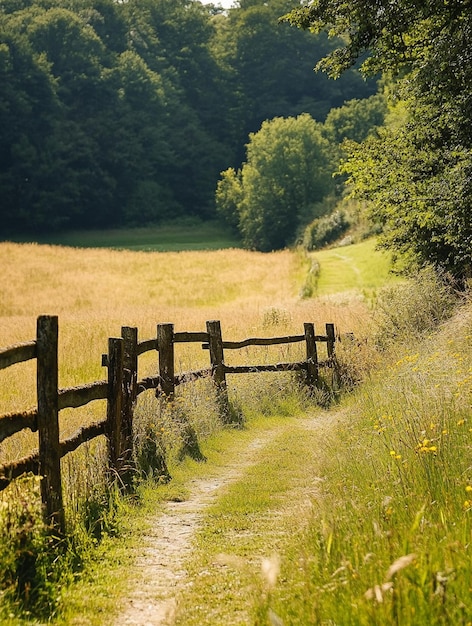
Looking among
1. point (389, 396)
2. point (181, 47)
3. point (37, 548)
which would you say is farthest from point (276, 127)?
point (37, 548)

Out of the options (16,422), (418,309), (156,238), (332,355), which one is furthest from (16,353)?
(156,238)

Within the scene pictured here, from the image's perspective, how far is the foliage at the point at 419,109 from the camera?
11117 mm

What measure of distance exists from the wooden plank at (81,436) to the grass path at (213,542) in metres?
0.93

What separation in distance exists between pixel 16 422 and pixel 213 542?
77.4 inches

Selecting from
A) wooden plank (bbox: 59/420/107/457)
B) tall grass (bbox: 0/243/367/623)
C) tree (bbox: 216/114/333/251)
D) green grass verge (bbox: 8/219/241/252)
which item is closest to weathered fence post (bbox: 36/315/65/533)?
tall grass (bbox: 0/243/367/623)

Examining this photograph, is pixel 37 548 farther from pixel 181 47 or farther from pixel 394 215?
pixel 181 47

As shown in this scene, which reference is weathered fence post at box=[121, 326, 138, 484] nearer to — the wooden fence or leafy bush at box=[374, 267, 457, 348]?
the wooden fence

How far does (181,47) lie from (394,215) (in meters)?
87.6

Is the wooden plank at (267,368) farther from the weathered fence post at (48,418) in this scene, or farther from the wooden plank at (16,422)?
the wooden plank at (16,422)

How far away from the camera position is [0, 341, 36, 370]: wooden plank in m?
5.09

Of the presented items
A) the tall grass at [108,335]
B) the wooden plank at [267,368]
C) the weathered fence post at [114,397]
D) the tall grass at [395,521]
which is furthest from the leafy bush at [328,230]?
the weathered fence post at [114,397]

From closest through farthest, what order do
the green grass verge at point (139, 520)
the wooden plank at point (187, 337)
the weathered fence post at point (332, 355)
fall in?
the green grass verge at point (139, 520) → the wooden plank at point (187, 337) → the weathered fence post at point (332, 355)

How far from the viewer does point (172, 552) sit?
5.80 metres

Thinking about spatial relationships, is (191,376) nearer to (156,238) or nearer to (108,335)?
(108,335)
